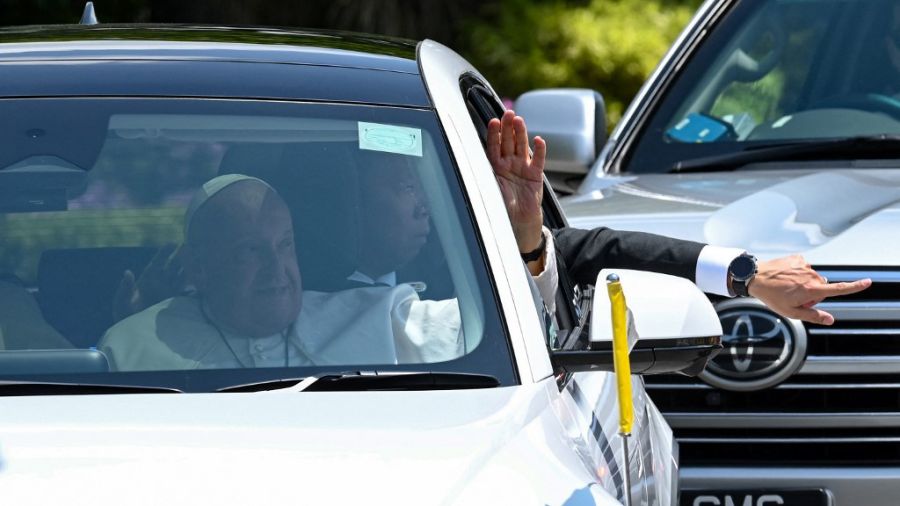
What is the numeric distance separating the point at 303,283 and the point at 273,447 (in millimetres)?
621

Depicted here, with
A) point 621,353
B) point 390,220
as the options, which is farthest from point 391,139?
point 621,353

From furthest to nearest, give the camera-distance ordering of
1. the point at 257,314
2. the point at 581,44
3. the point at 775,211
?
the point at 581,44, the point at 775,211, the point at 257,314

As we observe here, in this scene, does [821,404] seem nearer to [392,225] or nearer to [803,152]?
[803,152]

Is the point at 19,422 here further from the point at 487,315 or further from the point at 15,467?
the point at 487,315

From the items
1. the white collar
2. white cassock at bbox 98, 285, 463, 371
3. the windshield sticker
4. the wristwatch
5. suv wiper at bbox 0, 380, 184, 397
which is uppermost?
the windshield sticker

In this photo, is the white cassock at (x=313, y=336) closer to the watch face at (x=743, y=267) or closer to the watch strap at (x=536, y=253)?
the watch strap at (x=536, y=253)

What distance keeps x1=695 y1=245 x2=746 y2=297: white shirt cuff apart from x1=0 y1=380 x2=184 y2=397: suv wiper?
4.32 ft

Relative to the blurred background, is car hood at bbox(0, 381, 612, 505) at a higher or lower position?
lower

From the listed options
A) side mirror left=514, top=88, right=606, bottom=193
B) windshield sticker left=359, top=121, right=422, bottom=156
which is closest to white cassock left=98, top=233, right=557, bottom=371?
windshield sticker left=359, top=121, right=422, bottom=156

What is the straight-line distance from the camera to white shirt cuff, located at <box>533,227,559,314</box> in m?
3.40

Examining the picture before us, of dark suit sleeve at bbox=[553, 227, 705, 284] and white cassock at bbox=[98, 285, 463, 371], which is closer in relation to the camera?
white cassock at bbox=[98, 285, 463, 371]

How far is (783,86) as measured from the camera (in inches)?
214

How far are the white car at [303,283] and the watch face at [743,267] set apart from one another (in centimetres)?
37

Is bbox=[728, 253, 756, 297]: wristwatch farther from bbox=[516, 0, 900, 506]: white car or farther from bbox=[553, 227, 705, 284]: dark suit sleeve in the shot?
bbox=[516, 0, 900, 506]: white car
